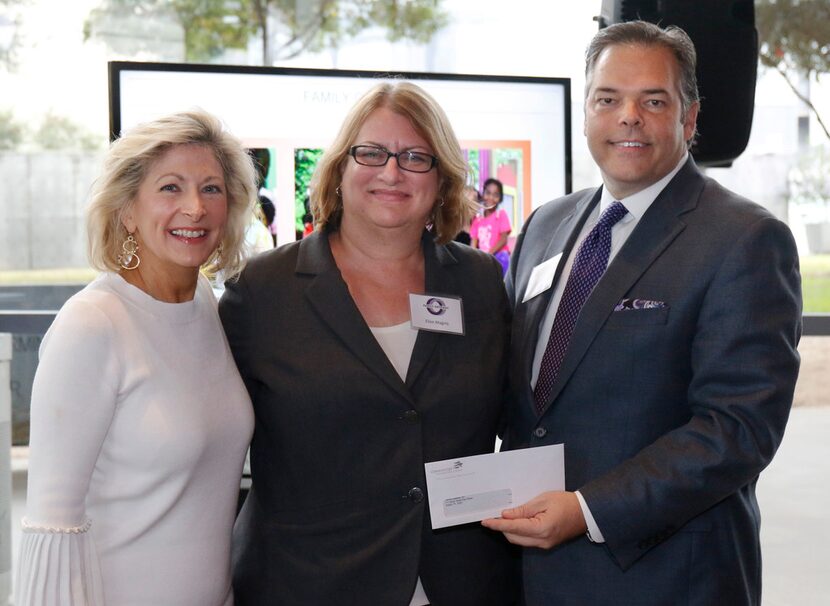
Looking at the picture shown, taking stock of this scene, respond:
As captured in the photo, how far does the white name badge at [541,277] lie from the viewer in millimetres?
2398

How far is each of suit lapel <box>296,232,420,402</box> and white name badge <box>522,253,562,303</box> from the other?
47 centimetres

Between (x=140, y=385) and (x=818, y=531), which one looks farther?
(x=818, y=531)

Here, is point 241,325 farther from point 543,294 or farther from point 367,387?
point 543,294

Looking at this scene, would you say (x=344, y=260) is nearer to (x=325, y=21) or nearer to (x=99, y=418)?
(x=99, y=418)

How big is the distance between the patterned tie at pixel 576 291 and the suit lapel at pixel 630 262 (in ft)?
0.23

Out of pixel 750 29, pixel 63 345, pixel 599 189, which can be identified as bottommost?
pixel 63 345

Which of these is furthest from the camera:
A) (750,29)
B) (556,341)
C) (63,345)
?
(750,29)

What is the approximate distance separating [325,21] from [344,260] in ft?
9.58

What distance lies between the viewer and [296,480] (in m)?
2.23

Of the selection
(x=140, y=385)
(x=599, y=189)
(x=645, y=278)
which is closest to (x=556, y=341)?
(x=645, y=278)

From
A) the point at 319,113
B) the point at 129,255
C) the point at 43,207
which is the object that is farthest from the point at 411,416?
the point at 43,207

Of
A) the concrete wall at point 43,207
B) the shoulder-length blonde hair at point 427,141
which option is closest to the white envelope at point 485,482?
the shoulder-length blonde hair at point 427,141

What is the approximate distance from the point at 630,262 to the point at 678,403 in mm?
347

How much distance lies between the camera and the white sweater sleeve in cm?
187
